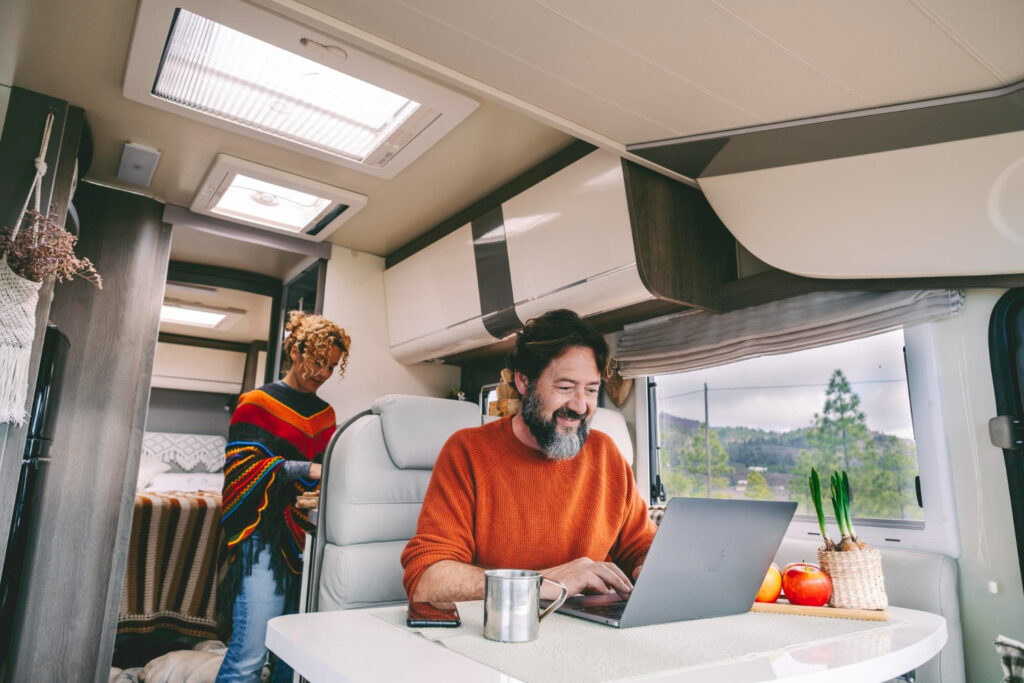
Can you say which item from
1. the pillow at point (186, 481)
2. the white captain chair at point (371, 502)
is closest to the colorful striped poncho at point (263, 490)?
the white captain chair at point (371, 502)

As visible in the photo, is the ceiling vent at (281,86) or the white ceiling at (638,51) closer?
the white ceiling at (638,51)

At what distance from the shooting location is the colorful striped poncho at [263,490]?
223cm

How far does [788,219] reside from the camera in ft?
6.50

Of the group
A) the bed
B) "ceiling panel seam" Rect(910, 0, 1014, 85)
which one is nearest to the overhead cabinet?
"ceiling panel seam" Rect(910, 0, 1014, 85)

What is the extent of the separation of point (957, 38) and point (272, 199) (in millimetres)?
2725

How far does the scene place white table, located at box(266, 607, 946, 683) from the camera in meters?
0.74

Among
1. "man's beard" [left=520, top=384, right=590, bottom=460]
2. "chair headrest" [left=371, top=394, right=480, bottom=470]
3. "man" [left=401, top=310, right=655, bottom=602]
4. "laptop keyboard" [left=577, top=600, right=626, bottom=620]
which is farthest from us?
"chair headrest" [left=371, top=394, right=480, bottom=470]

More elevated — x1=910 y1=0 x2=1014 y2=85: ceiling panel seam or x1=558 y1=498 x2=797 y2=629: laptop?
x1=910 y1=0 x2=1014 y2=85: ceiling panel seam

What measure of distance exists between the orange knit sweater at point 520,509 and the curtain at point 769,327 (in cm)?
101

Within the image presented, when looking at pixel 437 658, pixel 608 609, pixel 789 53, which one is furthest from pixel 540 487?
pixel 789 53

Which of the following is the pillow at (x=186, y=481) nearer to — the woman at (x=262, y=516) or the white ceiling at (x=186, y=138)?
the white ceiling at (x=186, y=138)

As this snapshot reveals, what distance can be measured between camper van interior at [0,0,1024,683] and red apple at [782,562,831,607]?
1.2 inches

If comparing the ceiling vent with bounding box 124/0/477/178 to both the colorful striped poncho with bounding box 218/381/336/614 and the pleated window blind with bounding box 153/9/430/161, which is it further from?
the colorful striped poncho with bounding box 218/381/336/614

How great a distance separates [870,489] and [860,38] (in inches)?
58.5
